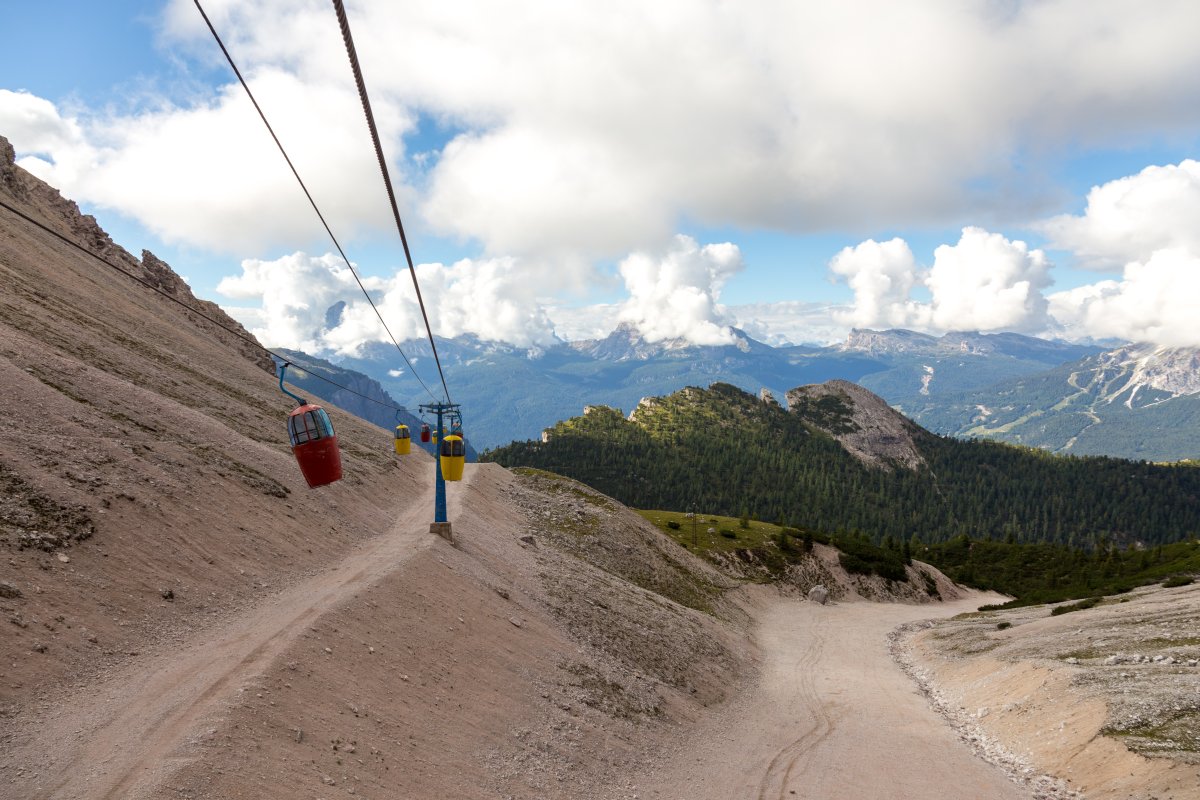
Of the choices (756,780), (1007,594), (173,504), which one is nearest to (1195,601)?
(756,780)

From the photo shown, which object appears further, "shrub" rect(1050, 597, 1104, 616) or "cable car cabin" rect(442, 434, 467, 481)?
"shrub" rect(1050, 597, 1104, 616)

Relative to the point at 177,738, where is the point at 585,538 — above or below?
below

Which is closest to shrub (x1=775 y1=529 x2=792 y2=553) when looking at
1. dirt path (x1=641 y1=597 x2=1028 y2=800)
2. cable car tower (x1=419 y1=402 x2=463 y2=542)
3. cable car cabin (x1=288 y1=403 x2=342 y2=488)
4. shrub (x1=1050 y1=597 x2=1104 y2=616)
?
shrub (x1=1050 y1=597 x2=1104 y2=616)

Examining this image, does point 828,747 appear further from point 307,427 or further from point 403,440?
point 403,440

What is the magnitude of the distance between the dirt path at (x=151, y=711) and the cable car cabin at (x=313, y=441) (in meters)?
6.06

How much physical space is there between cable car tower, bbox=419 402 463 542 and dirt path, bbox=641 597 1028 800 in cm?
1961

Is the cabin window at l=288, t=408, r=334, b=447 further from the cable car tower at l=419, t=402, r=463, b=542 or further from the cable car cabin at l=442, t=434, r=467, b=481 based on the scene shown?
the cable car cabin at l=442, t=434, r=467, b=481

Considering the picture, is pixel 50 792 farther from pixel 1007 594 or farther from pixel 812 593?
pixel 1007 594

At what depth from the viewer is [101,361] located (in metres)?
49.0

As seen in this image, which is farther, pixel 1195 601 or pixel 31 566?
pixel 1195 601

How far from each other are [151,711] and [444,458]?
20.7 m

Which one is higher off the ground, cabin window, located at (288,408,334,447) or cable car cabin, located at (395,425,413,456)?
cabin window, located at (288,408,334,447)

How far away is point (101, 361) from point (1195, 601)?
89572 millimetres

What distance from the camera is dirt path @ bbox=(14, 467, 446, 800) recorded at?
597 inches
